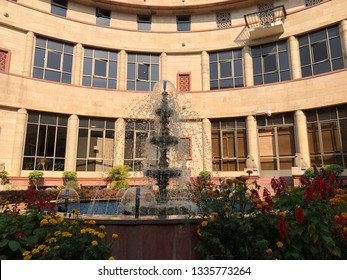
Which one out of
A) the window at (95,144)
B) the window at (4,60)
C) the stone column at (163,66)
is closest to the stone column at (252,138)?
the stone column at (163,66)

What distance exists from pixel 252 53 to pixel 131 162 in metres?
13.4

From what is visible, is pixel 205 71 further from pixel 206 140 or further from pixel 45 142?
pixel 45 142

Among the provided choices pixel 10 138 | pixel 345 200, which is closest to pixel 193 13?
pixel 10 138

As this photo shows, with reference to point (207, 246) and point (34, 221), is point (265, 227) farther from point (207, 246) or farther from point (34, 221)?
point (34, 221)

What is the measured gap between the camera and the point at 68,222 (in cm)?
439

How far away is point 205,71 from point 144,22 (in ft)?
24.2

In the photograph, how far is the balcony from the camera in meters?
20.6

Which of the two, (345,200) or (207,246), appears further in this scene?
(345,200)

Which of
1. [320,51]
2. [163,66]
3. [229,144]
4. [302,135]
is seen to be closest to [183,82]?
[163,66]

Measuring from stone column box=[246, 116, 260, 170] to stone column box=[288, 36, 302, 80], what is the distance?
447cm

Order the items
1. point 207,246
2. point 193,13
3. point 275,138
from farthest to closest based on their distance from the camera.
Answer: point 193,13
point 275,138
point 207,246

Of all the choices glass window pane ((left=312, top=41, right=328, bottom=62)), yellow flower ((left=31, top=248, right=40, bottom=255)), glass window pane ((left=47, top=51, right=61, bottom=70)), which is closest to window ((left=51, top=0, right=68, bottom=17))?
glass window pane ((left=47, top=51, right=61, bottom=70))

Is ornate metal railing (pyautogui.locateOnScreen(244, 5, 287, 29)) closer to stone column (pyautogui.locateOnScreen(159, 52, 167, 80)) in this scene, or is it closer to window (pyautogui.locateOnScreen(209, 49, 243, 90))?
window (pyautogui.locateOnScreen(209, 49, 243, 90))

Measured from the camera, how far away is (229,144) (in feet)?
70.6
